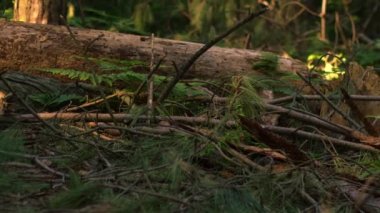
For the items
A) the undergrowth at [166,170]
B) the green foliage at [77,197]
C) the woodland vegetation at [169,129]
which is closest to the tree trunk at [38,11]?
the woodland vegetation at [169,129]

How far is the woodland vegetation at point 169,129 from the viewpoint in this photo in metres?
3.47

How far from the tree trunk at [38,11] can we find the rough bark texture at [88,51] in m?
0.42

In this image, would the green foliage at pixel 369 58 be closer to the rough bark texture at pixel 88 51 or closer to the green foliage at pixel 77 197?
the rough bark texture at pixel 88 51

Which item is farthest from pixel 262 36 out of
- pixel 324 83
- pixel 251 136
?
pixel 251 136

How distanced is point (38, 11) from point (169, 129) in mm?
2615

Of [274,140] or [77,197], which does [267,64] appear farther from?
[77,197]

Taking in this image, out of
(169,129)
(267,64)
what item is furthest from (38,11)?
(169,129)

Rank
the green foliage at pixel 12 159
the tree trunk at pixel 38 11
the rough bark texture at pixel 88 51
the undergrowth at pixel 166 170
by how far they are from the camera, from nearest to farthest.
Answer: the undergrowth at pixel 166 170 < the green foliage at pixel 12 159 < the rough bark texture at pixel 88 51 < the tree trunk at pixel 38 11

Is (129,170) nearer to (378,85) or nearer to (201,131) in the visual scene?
(201,131)

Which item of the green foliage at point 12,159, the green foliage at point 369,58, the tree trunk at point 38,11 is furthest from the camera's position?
the green foliage at point 369,58

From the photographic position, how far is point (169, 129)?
14.4 ft

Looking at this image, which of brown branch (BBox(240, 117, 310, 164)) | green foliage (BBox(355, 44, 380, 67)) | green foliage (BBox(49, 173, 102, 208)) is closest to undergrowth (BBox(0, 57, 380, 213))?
green foliage (BBox(49, 173, 102, 208))

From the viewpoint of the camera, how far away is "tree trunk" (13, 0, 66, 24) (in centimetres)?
628

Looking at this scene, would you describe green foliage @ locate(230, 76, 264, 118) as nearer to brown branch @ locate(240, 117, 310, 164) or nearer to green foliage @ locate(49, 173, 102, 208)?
brown branch @ locate(240, 117, 310, 164)
